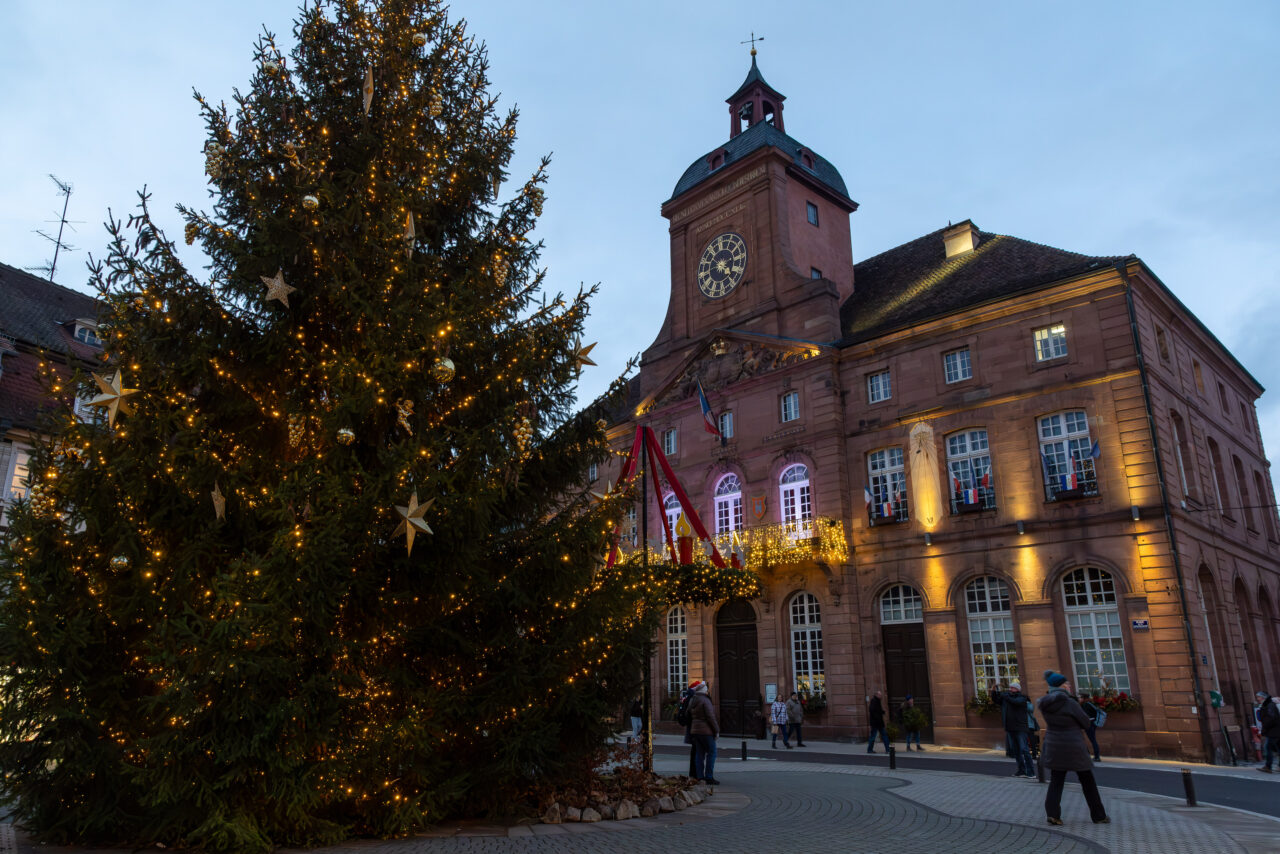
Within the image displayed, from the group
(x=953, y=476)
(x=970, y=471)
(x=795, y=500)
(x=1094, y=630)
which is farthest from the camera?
(x=795, y=500)

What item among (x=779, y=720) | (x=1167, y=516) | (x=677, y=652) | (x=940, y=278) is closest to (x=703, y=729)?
(x=779, y=720)

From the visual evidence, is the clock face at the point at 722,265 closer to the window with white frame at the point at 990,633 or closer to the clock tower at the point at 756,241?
the clock tower at the point at 756,241

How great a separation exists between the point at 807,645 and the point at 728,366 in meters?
10.5

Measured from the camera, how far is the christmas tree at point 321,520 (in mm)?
8227

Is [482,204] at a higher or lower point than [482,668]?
higher

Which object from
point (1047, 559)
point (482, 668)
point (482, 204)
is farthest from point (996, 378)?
point (482, 668)

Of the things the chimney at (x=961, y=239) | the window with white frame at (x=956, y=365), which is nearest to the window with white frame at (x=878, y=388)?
the window with white frame at (x=956, y=365)

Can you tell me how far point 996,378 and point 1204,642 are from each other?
867cm

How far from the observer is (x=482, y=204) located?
475 inches

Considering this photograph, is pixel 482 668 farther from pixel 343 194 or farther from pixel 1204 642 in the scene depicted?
pixel 1204 642

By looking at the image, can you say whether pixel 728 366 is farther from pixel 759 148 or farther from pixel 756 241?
pixel 759 148

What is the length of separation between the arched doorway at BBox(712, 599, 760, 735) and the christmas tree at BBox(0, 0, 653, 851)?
20326 millimetres

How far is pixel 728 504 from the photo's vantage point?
1270 inches

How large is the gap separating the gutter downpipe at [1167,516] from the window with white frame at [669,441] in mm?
16493
